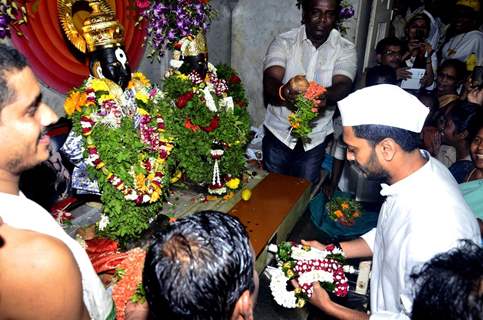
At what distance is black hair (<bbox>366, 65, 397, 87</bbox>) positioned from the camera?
17.2ft

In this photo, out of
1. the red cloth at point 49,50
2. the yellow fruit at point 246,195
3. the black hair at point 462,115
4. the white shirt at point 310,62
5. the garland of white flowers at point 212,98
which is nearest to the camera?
the red cloth at point 49,50

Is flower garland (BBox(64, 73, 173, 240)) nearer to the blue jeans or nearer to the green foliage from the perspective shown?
the green foliage

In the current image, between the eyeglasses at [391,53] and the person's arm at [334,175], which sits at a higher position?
the eyeglasses at [391,53]

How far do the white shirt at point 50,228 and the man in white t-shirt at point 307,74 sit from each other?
8.97ft

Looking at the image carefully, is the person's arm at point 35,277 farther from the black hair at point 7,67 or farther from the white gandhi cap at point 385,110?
the white gandhi cap at point 385,110

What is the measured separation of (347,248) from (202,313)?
182cm

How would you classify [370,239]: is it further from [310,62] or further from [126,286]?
[310,62]

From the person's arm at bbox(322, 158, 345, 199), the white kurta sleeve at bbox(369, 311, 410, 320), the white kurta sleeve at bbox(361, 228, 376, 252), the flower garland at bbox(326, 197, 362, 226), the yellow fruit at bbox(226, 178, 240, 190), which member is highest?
the white kurta sleeve at bbox(369, 311, 410, 320)

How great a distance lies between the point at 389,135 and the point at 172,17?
2.96 meters

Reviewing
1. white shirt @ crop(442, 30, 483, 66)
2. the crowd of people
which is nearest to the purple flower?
the crowd of people

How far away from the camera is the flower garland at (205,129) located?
361cm

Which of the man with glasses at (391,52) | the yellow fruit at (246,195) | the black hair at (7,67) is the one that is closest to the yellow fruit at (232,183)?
the yellow fruit at (246,195)

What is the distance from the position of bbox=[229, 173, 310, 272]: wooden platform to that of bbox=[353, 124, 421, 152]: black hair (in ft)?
4.72

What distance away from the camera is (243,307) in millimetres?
1333
